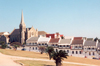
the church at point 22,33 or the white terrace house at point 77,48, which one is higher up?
the church at point 22,33

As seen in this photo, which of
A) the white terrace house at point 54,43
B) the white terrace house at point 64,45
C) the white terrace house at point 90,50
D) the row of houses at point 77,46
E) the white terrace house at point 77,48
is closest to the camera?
the white terrace house at point 90,50

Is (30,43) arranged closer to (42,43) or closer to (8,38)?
(42,43)

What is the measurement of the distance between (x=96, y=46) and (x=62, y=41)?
705 inches

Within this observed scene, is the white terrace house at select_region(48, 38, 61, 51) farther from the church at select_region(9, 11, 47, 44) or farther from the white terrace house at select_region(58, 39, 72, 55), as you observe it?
the church at select_region(9, 11, 47, 44)

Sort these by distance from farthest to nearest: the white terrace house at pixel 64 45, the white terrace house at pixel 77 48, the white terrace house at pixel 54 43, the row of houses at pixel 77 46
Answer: the white terrace house at pixel 54 43 < the white terrace house at pixel 64 45 < the white terrace house at pixel 77 48 < the row of houses at pixel 77 46

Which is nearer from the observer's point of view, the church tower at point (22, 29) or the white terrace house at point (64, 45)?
the white terrace house at point (64, 45)

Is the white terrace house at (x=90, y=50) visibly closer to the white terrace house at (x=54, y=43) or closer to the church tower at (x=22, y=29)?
the white terrace house at (x=54, y=43)

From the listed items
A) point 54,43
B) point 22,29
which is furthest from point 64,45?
point 22,29

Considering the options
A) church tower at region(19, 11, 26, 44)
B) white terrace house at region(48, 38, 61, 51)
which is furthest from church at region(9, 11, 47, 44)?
white terrace house at region(48, 38, 61, 51)

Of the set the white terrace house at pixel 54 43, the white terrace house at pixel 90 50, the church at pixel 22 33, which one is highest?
the church at pixel 22 33

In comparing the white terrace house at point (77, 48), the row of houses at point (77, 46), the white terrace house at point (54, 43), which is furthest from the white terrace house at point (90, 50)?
the white terrace house at point (54, 43)

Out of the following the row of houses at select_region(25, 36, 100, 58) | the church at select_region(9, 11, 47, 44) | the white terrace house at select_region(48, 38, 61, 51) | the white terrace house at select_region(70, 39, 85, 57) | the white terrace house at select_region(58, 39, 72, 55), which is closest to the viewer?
the row of houses at select_region(25, 36, 100, 58)

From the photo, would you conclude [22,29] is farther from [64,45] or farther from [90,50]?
[90,50]

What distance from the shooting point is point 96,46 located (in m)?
79.1
